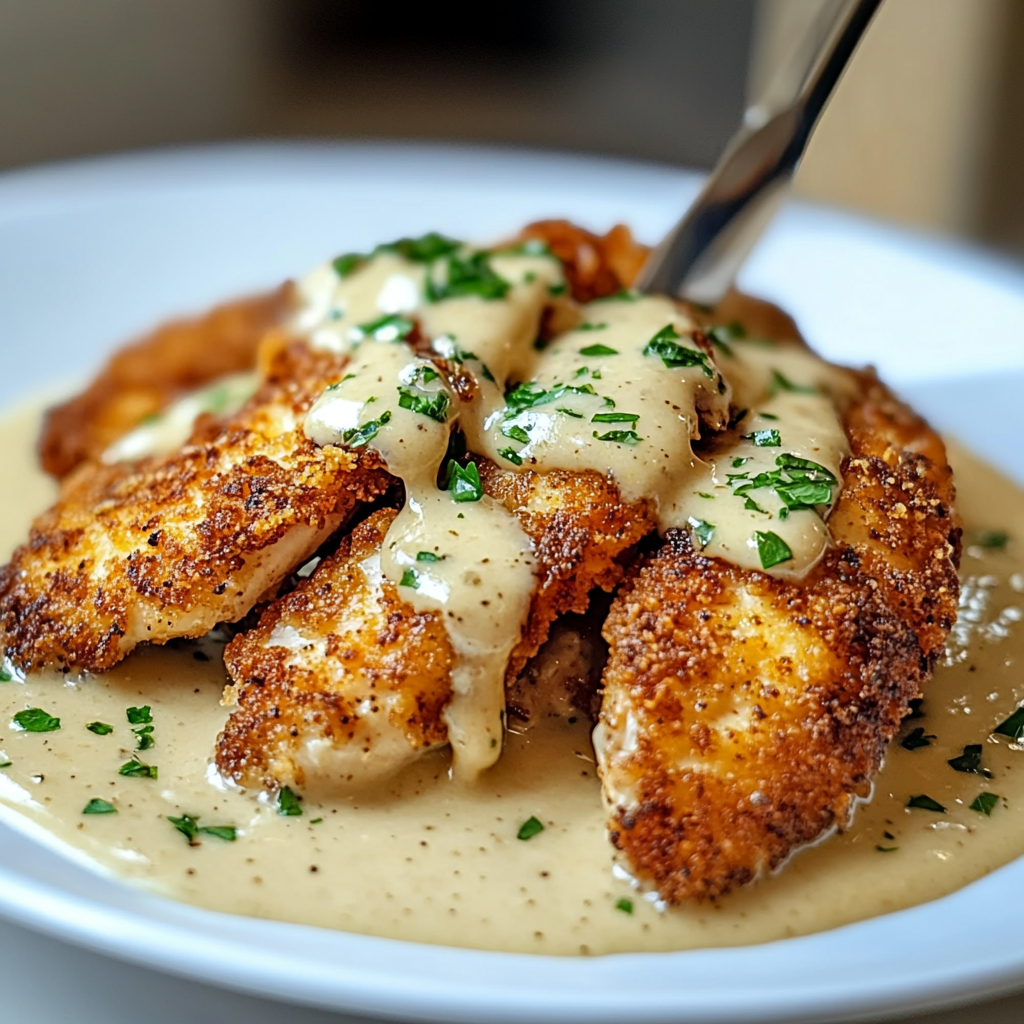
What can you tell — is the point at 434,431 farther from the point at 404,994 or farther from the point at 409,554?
the point at 404,994

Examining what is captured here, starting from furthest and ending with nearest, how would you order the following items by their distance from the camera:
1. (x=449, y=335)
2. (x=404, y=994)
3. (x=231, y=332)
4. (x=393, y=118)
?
(x=393, y=118)
(x=231, y=332)
(x=449, y=335)
(x=404, y=994)

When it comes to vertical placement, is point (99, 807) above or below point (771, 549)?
below

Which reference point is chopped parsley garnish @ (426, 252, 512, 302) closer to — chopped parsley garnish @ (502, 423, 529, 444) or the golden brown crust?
chopped parsley garnish @ (502, 423, 529, 444)

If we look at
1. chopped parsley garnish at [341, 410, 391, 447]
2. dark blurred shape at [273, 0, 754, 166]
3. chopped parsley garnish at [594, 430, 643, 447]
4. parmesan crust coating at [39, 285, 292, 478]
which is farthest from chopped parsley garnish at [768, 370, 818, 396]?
dark blurred shape at [273, 0, 754, 166]

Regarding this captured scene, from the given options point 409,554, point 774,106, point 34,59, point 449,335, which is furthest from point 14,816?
point 34,59

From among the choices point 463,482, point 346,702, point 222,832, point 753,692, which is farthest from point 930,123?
point 222,832

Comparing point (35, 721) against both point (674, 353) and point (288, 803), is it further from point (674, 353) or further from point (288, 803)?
point (674, 353)

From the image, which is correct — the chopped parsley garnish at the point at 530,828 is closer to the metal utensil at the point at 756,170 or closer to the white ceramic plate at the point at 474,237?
the white ceramic plate at the point at 474,237
